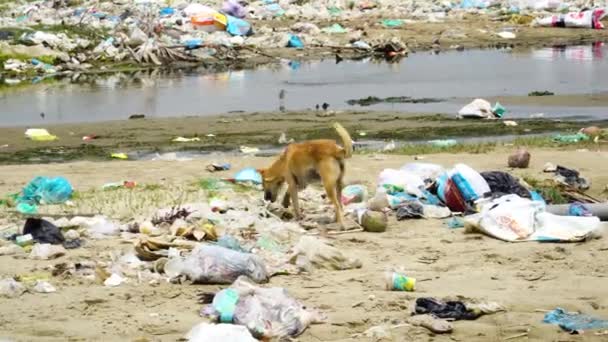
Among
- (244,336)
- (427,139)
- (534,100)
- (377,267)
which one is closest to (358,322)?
(244,336)

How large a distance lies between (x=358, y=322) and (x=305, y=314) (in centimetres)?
27

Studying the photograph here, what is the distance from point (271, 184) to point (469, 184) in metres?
1.51

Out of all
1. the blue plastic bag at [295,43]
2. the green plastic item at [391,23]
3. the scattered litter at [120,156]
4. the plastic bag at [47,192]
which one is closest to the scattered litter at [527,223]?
the plastic bag at [47,192]

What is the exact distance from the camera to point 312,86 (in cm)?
2283

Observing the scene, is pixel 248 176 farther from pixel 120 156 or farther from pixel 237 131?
pixel 237 131

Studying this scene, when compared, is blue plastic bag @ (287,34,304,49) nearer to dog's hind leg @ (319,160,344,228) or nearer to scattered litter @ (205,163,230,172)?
scattered litter @ (205,163,230,172)

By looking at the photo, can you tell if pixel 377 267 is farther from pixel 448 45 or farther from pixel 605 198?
pixel 448 45

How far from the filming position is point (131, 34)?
28.2 meters

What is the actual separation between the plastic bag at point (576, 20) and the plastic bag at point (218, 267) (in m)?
28.4

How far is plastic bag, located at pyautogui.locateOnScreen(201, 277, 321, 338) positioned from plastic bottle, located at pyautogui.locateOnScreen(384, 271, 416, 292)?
2.15 feet

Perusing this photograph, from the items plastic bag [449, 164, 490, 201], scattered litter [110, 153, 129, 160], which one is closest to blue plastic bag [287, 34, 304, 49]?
scattered litter [110, 153, 129, 160]

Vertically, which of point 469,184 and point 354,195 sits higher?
point 469,184

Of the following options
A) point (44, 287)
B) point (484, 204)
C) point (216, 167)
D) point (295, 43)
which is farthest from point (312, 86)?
point (44, 287)

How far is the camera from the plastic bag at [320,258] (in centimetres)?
679
